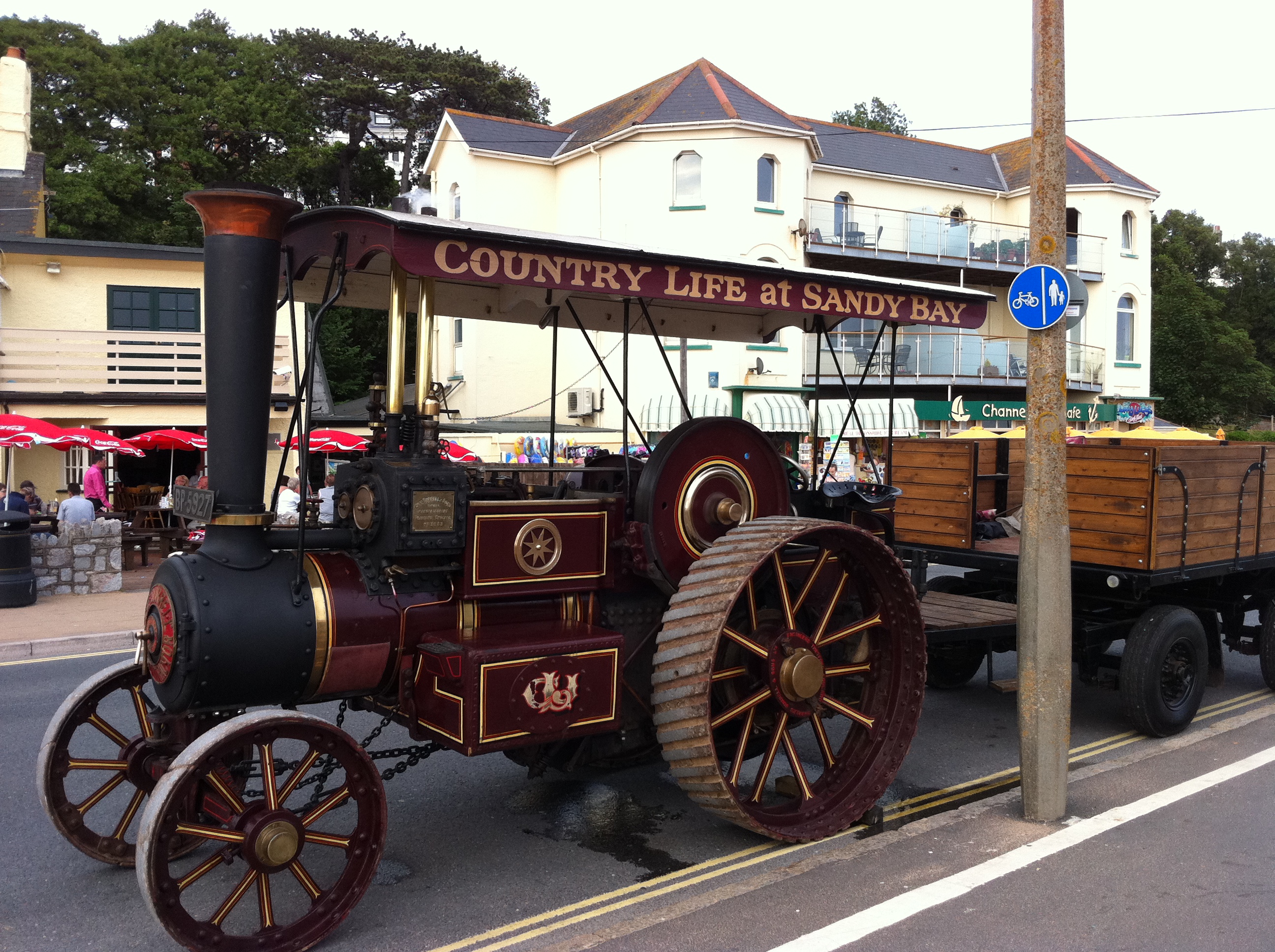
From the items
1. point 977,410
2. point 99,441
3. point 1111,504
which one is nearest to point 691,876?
point 1111,504

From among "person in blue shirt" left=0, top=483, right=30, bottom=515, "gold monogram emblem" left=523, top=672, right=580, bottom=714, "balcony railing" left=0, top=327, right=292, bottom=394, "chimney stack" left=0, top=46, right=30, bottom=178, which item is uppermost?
"chimney stack" left=0, top=46, right=30, bottom=178

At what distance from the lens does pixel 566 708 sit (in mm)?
4500

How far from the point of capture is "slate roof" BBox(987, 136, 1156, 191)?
33.9m

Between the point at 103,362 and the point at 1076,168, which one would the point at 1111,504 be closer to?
the point at 103,362

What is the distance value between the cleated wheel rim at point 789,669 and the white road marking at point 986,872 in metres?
0.60

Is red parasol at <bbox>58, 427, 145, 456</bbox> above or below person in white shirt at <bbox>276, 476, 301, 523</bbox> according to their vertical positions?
above

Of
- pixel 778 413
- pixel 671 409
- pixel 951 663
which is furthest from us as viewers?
pixel 778 413

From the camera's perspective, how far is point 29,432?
16125 mm

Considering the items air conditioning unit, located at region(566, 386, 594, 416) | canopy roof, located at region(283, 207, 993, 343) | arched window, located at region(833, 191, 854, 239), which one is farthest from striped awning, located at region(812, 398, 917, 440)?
canopy roof, located at region(283, 207, 993, 343)

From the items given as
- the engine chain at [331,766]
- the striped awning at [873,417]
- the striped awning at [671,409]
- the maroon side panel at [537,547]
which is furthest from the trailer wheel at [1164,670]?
the striped awning at [873,417]

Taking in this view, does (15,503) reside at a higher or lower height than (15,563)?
higher

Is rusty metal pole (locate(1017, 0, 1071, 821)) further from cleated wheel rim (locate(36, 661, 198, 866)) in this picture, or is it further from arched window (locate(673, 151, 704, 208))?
arched window (locate(673, 151, 704, 208))

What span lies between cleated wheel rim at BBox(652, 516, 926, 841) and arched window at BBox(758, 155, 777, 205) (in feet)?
73.7

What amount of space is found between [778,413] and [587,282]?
2114cm
